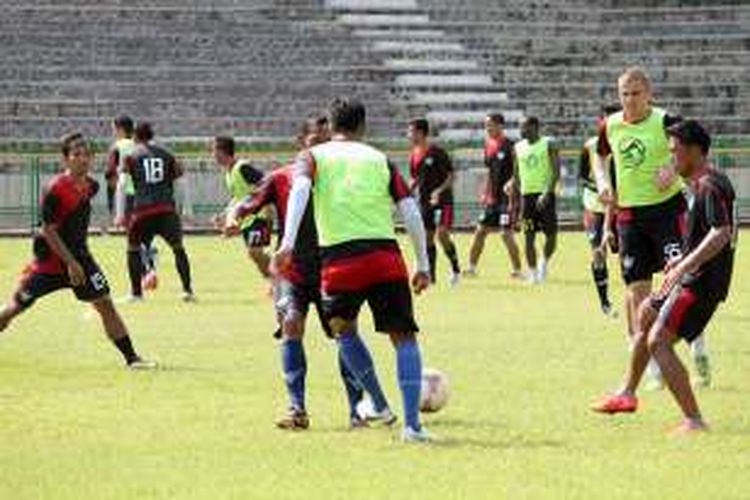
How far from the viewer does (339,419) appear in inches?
494

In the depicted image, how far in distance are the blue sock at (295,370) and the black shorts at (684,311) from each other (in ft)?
7.11

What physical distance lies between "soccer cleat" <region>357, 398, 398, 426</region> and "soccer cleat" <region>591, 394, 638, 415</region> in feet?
4.16

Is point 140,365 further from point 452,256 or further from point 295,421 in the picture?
point 452,256

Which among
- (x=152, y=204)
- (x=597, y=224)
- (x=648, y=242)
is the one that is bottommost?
(x=152, y=204)

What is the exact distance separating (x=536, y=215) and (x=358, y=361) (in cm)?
1482

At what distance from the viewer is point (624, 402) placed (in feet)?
40.3

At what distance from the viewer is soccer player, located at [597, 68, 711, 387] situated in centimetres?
1384

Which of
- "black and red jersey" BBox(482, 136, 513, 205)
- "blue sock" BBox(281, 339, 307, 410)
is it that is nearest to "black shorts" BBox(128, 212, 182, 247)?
"black and red jersey" BBox(482, 136, 513, 205)

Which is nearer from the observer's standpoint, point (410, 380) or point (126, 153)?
point (410, 380)

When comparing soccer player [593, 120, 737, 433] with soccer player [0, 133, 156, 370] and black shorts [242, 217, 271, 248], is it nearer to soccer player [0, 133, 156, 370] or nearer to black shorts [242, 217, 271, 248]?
soccer player [0, 133, 156, 370]

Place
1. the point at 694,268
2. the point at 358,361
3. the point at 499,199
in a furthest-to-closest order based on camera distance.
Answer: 1. the point at 499,199
2. the point at 358,361
3. the point at 694,268

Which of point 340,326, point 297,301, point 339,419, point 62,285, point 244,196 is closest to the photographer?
point 340,326

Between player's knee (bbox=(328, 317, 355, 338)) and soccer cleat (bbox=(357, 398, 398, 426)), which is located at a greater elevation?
player's knee (bbox=(328, 317, 355, 338))

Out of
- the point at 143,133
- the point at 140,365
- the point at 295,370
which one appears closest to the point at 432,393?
the point at 295,370
